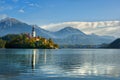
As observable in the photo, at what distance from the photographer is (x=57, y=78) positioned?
45719mm

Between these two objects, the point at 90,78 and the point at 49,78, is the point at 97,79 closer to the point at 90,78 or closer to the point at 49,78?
the point at 90,78

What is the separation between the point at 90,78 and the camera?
46.5m

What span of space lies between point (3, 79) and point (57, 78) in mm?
7089

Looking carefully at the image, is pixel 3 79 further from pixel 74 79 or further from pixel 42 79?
pixel 74 79

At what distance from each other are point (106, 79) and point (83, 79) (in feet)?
10.1

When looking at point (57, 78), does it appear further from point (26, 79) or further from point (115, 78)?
point (115, 78)

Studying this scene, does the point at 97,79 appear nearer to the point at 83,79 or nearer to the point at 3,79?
the point at 83,79

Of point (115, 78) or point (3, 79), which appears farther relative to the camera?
point (115, 78)

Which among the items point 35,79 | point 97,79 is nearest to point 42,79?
point 35,79

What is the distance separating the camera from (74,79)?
45.2 metres

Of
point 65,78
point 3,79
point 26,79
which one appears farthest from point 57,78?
point 3,79

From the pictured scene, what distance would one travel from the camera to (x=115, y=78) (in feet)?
154

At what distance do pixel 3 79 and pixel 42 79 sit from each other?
5.07m

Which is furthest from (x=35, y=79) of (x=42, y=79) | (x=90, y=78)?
(x=90, y=78)
